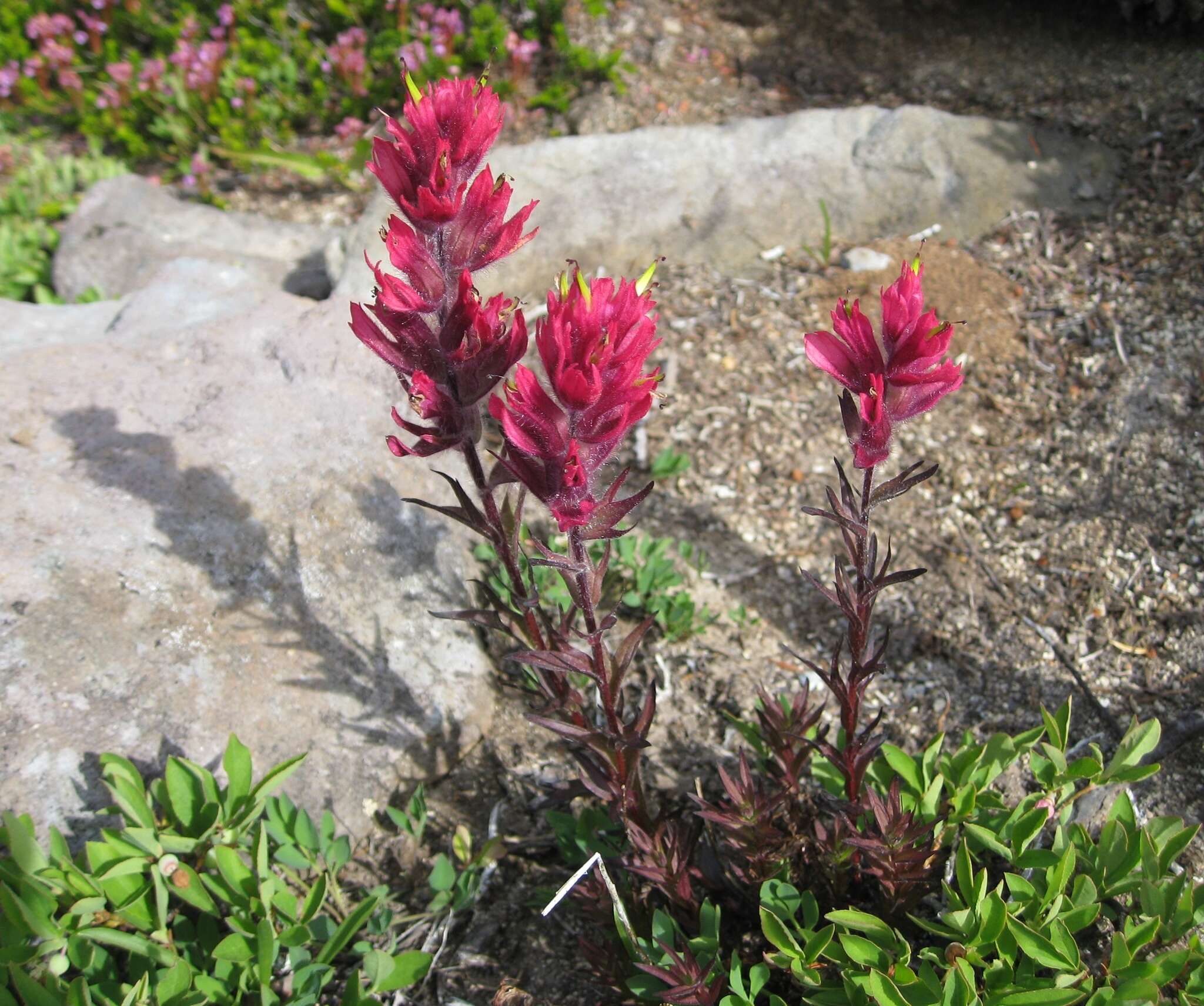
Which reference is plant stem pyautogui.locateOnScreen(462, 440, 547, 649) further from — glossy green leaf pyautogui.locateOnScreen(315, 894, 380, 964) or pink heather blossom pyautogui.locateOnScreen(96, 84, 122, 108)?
pink heather blossom pyautogui.locateOnScreen(96, 84, 122, 108)

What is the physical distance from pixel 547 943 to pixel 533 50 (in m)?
5.61

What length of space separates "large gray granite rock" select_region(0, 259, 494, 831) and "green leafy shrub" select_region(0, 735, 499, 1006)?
249 mm

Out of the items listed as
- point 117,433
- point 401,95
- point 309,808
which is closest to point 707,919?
point 309,808

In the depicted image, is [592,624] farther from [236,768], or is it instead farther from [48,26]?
[48,26]

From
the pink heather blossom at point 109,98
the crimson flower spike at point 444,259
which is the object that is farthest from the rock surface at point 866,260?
the pink heather blossom at point 109,98

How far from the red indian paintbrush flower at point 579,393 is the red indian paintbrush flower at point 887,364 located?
38cm

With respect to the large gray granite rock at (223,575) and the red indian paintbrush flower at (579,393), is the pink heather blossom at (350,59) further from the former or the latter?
the red indian paintbrush flower at (579,393)

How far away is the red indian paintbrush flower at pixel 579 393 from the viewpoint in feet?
5.61

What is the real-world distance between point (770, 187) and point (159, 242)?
137 inches

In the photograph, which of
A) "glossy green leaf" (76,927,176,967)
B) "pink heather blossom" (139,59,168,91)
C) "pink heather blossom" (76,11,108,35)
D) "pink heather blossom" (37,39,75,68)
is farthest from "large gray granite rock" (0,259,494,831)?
"pink heather blossom" (76,11,108,35)

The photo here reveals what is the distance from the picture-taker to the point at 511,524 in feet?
7.45

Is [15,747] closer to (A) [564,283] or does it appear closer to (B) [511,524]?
(B) [511,524]

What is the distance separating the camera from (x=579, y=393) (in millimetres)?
1724

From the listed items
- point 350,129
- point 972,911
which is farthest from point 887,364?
point 350,129
